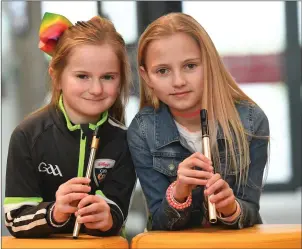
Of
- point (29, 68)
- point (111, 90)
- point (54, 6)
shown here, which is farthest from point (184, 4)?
point (111, 90)

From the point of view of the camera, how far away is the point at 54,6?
1.89 metres

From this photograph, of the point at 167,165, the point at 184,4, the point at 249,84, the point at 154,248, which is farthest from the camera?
the point at 249,84

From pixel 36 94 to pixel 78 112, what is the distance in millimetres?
730

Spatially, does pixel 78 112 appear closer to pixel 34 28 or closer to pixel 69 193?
pixel 69 193

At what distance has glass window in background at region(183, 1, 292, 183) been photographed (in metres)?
2.04

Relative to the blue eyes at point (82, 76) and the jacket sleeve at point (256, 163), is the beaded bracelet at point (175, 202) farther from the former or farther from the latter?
the blue eyes at point (82, 76)

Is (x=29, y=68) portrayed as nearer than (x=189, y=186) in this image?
No

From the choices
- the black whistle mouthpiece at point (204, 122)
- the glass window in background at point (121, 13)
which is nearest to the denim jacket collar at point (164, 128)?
the black whistle mouthpiece at point (204, 122)

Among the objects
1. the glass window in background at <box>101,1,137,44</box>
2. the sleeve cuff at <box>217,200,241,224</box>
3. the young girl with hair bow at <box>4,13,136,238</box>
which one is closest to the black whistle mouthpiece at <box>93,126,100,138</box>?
the young girl with hair bow at <box>4,13,136,238</box>

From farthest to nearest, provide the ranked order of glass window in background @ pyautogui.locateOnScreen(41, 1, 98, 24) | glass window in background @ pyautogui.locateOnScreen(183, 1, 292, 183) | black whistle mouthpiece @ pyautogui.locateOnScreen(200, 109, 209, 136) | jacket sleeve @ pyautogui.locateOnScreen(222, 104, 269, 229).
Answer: glass window in background @ pyautogui.locateOnScreen(183, 1, 292, 183)
glass window in background @ pyautogui.locateOnScreen(41, 1, 98, 24)
jacket sleeve @ pyautogui.locateOnScreen(222, 104, 269, 229)
black whistle mouthpiece @ pyautogui.locateOnScreen(200, 109, 209, 136)

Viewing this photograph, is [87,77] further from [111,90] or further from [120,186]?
[120,186]

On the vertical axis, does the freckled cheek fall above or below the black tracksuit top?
above

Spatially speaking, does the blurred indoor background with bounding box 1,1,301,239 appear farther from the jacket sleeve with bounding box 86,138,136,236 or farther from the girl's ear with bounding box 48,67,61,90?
the jacket sleeve with bounding box 86,138,136,236

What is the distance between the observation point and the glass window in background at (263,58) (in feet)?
6.68
